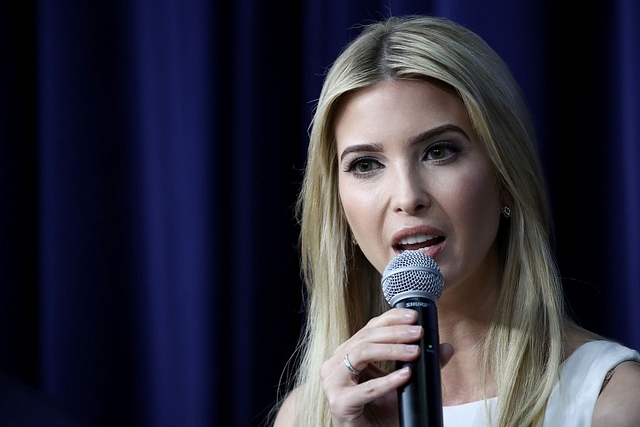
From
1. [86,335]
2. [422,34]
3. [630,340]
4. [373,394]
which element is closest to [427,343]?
[373,394]

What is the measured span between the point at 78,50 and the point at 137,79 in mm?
118

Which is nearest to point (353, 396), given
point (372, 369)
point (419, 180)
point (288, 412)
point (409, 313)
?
point (372, 369)

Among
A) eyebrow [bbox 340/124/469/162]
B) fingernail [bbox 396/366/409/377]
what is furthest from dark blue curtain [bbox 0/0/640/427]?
fingernail [bbox 396/366/409/377]

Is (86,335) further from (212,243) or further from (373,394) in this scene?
(373,394)

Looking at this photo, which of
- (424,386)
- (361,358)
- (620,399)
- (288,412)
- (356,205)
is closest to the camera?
(424,386)

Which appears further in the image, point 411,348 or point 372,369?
point 372,369

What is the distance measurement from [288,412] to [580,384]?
529mm

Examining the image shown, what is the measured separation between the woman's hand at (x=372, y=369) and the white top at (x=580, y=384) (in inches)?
7.7

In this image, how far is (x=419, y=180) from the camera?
1381mm

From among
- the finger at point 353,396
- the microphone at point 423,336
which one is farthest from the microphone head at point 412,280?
the finger at point 353,396

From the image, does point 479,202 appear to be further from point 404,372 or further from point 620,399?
point 404,372

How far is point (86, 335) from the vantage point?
5.71 ft

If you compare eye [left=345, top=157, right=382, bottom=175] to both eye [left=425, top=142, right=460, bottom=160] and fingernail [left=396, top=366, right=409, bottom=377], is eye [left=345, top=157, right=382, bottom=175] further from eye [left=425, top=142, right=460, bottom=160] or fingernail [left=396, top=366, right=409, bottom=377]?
fingernail [left=396, top=366, right=409, bottom=377]

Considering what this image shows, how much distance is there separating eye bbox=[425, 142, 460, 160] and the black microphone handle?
0.46 m
